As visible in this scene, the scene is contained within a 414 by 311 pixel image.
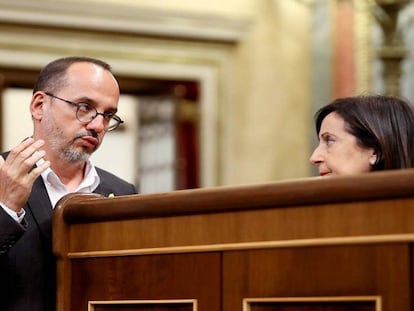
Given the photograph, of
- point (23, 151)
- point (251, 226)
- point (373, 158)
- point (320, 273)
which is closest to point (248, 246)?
point (251, 226)

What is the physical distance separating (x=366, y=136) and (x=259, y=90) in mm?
5215

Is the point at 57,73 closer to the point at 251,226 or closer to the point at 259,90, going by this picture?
the point at 251,226

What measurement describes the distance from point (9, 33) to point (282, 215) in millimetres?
5424

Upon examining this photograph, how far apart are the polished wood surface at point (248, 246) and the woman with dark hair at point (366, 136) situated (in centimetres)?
57

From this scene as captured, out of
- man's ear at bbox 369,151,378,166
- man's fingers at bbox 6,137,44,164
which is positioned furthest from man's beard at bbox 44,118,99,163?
man's ear at bbox 369,151,378,166

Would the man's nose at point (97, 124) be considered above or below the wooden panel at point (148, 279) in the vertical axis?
above

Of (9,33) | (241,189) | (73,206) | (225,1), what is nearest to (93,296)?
(73,206)

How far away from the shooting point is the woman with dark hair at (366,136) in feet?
10.7

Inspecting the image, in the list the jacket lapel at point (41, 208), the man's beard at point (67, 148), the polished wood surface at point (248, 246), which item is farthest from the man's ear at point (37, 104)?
the polished wood surface at point (248, 246)

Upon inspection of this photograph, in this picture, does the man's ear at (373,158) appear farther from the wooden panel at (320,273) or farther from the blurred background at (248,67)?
the blurred background at (248,67)

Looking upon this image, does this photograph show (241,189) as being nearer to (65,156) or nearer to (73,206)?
(73,206)

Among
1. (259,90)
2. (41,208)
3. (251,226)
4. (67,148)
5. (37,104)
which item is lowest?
(251,226)

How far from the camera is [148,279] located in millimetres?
3072

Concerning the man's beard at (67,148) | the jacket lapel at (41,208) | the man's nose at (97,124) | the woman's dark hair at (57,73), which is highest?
the woman's dark hair at (57,73)
